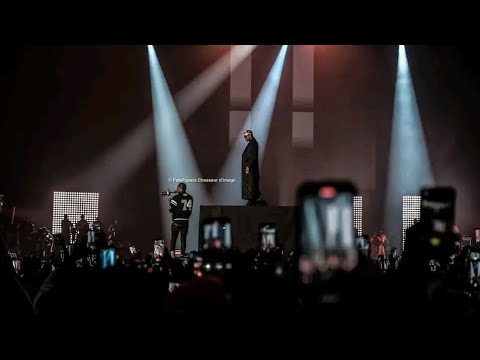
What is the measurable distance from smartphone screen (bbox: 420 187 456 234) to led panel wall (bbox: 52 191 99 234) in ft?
49.8

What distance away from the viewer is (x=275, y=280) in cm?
294

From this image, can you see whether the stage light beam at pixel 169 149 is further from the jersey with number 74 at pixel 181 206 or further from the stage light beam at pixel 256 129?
the jersey with number 74 at pixel 181 206

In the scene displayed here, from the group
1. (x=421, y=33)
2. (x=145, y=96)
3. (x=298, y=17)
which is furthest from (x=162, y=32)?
(x=145, y=96)

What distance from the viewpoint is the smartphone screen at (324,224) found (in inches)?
87.0

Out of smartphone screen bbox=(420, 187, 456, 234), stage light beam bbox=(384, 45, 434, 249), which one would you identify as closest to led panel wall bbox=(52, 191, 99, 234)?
stage light beam bbox=(384, 45, 434, 249)

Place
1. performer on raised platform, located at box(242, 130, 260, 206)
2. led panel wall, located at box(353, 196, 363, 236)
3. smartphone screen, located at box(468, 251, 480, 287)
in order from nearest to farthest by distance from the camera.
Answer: smartphone screen, located at box(468, 251, 480, 287), performer on raised platform, located at box(242, 130, 260, 206), led panel wall, located at box(353, 196, 363, 236)

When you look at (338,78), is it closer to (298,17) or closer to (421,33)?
(421,33)

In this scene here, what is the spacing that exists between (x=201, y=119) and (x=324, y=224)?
1597cm

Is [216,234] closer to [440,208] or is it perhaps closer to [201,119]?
[440,208]

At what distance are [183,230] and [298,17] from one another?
627cm

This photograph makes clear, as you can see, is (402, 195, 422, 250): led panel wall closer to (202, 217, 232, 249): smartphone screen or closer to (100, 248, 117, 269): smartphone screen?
(100, 248, 117, 269): smartphone screen

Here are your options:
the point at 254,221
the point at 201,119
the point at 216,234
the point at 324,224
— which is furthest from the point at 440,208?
the point at 201,119

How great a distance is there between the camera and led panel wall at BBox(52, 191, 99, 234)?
707 inches

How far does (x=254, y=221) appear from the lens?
11641 millimetres
